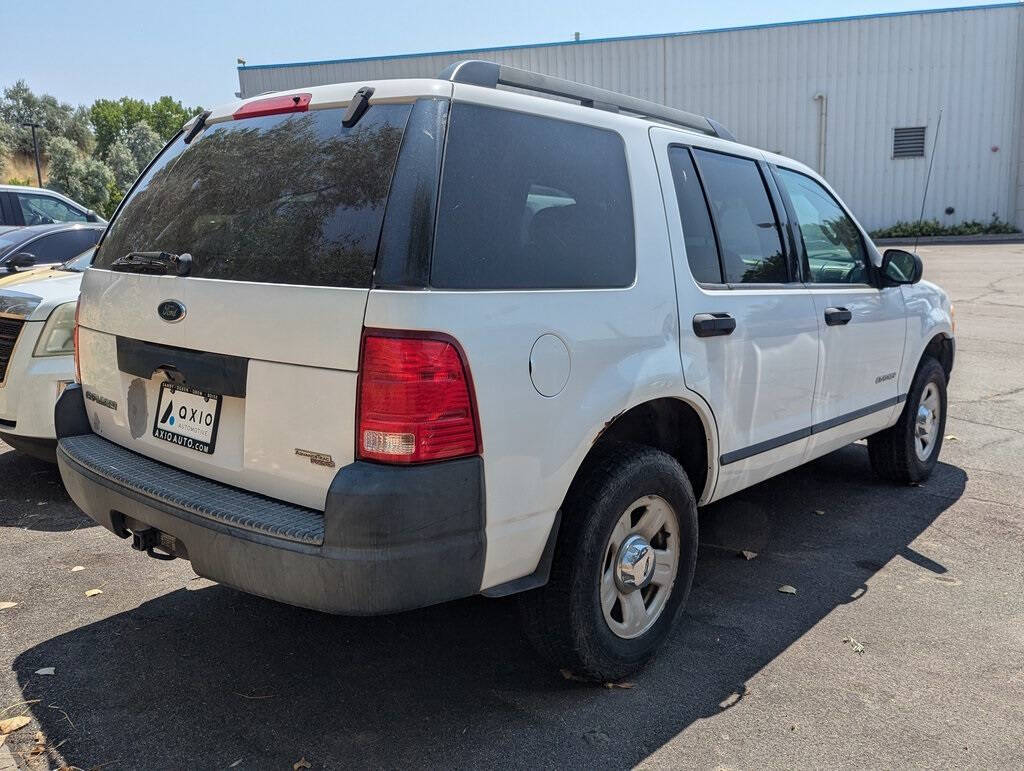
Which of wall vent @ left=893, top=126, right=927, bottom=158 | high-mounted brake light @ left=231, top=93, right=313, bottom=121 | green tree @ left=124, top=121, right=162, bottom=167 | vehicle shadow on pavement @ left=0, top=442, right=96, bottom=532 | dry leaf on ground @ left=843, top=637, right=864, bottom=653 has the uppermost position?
green tree @ left=124, top=121, right=162, bottom=167

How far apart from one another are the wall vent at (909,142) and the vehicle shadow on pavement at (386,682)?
26.9m

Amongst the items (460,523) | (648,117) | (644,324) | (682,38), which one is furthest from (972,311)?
(682,38)

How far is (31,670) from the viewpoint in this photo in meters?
3.29

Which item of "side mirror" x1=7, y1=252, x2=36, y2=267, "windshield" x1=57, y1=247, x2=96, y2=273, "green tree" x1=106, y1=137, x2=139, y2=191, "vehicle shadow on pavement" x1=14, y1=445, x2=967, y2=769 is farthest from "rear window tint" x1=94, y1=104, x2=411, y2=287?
"green tree" x1=106, y1=137, x2=139, y2=191

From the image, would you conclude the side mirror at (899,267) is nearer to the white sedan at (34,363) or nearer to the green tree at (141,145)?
the white sedan at (34,363)

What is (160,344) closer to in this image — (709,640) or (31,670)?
(31,670)

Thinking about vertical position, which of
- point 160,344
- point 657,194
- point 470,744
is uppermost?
point 657,194

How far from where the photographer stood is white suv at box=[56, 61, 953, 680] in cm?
248

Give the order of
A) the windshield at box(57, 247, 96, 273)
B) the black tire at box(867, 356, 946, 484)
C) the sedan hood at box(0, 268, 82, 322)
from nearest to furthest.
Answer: the sedan hood at box(0, 268, 82, 322), the black tire at box(867, 356, 946, 484), the windshield at box(57, 247, 96, 273)

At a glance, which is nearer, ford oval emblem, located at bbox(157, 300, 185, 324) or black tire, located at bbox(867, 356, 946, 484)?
ford oval emblem, located at bbox(157, 300, 185, 324)

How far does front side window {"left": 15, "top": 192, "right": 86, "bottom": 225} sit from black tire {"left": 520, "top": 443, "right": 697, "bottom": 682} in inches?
415

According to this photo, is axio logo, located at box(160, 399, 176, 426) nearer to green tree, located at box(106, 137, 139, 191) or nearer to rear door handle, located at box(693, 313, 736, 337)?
rear door handle, located at box(693, 313, 736, 337)

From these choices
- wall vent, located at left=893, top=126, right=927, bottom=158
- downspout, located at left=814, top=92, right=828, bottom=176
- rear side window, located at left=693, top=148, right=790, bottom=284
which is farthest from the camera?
downspout, located at left=814, top=92, right=828, bottom=176

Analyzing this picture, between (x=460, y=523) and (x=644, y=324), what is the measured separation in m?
1.04
